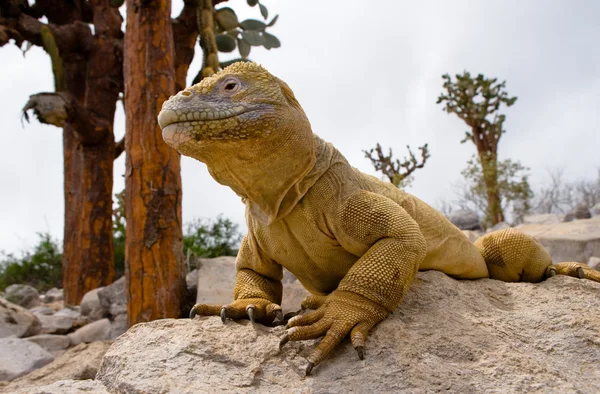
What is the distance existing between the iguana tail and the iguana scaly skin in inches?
49.0

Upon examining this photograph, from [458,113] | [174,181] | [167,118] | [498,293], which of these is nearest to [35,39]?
[174,181]

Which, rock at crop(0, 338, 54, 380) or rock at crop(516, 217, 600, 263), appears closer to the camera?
rock at crop(0, 338, 54, 380)

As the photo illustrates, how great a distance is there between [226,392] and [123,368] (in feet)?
1.72

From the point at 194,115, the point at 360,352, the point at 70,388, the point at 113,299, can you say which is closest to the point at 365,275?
the point at 360,352

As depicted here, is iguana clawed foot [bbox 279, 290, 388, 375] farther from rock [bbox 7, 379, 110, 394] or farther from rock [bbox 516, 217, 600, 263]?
rock [bbox 516, 217, 600, 263]

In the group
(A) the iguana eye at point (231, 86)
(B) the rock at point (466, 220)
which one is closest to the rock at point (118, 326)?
(A) the iguana eye at point (231, 86)

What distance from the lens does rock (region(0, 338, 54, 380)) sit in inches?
192

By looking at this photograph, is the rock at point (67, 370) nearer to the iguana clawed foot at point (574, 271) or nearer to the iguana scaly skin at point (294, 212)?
the iguana scaly skin at point (294, 212)

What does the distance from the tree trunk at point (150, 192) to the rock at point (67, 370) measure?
110 cm

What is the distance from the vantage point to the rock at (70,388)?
2064 millimetres

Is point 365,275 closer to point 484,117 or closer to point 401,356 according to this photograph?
point 401,356

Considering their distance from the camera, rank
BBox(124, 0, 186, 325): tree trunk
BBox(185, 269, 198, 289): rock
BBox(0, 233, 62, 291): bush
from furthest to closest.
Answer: BBox(0, 233, 62, 291): bush < BBox(185, 269, 198, 289): rock < BBox(124, 0, 186, 325): tree trunk

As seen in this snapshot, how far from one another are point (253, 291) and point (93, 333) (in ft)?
14.9

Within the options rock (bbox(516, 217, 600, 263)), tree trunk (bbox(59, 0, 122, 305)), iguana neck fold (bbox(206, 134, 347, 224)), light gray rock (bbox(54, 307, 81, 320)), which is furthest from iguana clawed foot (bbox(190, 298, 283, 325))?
rock (bbox(516, 217, 600, 263))
